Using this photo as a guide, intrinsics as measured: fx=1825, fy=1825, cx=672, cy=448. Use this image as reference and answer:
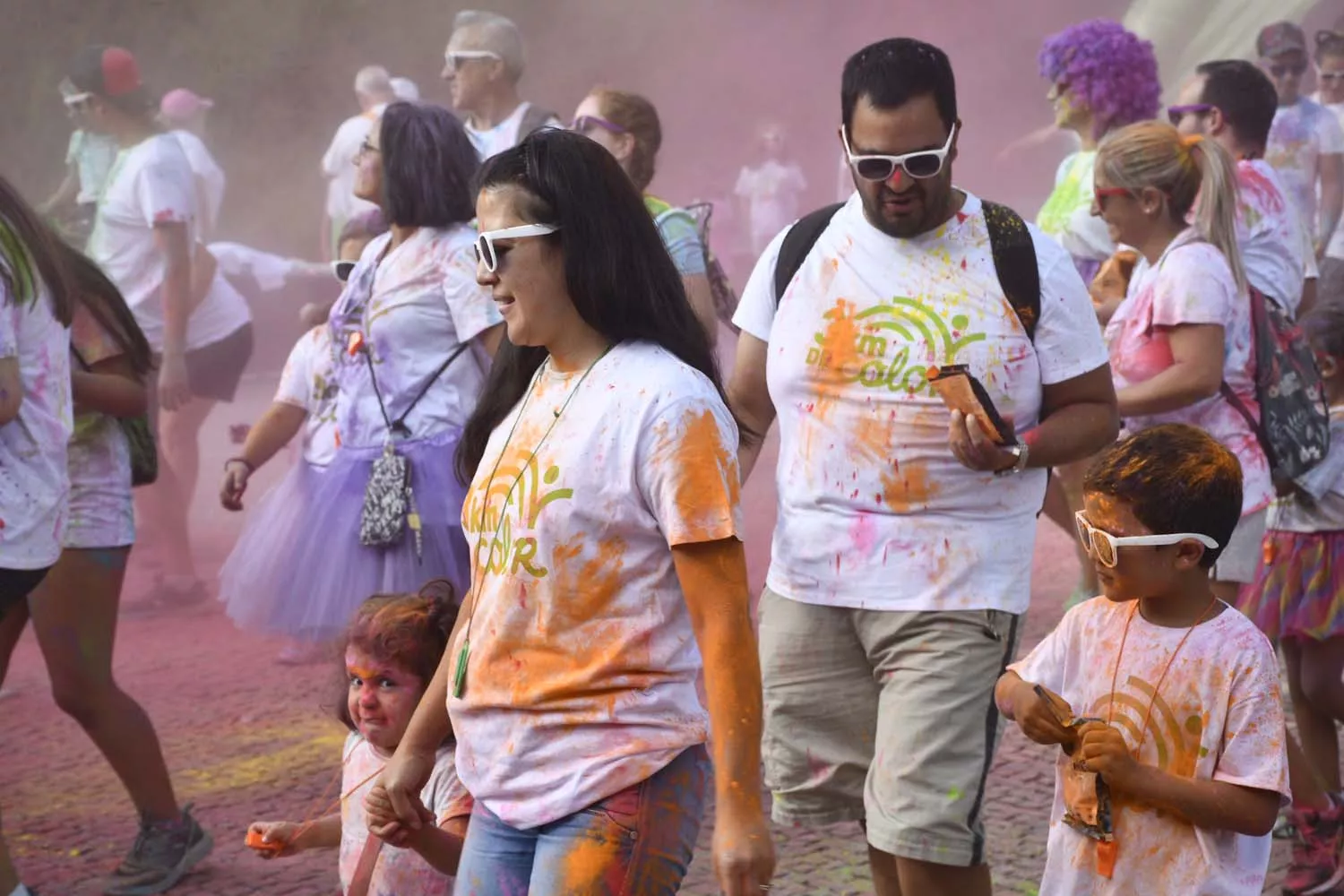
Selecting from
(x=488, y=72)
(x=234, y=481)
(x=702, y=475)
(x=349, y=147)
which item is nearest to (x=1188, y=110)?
(x=488, y=72)

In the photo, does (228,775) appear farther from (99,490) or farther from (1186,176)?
(1186,176)

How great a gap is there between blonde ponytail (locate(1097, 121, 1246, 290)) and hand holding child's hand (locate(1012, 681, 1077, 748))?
1.83m

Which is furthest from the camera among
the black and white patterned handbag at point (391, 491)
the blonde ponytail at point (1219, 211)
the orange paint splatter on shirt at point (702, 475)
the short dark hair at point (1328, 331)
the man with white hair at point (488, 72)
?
the man with white hair at point (488, 72)

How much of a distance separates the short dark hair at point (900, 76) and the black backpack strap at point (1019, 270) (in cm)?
24

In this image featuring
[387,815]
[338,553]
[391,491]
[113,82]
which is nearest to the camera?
[387,815]

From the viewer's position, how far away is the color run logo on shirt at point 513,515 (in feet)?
8.29

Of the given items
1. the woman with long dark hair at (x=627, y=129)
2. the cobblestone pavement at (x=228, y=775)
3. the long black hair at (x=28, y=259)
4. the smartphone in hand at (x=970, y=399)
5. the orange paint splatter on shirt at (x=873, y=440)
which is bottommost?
the cobblestone pavement at (x=228, y=775)

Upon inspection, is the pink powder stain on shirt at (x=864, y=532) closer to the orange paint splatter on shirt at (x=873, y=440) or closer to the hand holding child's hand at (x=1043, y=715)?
the orange paint splatter on shirt at (x=873, y=440)

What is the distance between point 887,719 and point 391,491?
5.41 ft

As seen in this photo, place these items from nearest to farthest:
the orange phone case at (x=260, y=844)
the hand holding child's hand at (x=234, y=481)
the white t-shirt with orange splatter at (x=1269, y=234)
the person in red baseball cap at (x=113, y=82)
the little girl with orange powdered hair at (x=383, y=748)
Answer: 1. the orange phone case at (x=260, y=844)
2. the little girl with orange powdered hair at (x=383, y=748)
3. the hand holding child's hand at (x=234, y=481)
4. the white t-shirt with orange splatter at (x=1269, y=234)
5. the person in red baseball cap at (x=113, y=82)

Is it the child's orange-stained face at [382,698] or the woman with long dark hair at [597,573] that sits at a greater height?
the woman with long dark hair at [597,573]

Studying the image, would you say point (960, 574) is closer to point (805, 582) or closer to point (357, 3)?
point (805, 582)

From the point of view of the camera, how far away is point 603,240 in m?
2.58

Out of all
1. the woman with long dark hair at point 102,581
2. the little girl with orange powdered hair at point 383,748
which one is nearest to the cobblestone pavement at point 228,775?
the woman with long dark hair at point 102,581
